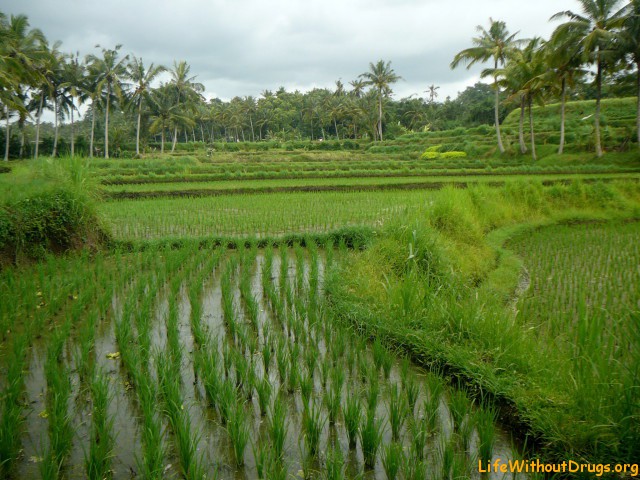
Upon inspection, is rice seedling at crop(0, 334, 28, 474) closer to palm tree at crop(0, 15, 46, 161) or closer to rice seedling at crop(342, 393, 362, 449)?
rice seedling at crop(342, 393, 362, 449)

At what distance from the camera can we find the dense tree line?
20.6 m

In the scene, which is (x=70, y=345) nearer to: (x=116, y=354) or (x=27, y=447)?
(x=116, y=354)

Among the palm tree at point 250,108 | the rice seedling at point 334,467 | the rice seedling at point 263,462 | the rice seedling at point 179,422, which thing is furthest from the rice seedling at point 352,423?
the palm tree at point 250,108

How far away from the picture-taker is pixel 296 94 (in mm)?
63188

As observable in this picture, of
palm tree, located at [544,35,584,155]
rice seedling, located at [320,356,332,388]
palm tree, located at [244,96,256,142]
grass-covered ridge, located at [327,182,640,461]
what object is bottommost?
rice seedling, located at [320,356,332,388]

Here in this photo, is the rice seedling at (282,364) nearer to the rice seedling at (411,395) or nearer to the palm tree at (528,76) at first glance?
the rice seedling at (411,395)

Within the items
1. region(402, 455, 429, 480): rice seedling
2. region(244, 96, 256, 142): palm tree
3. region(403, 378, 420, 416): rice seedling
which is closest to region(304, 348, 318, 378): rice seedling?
region(403, 378, 420, 416): rice seedling

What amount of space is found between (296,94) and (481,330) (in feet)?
207

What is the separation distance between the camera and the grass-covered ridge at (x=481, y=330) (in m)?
2.52

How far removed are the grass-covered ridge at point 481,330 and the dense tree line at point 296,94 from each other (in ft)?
55.7

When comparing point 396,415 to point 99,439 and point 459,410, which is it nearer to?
point 459,410

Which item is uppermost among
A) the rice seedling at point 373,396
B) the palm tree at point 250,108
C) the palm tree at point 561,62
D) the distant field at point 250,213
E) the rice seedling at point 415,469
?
the palm tree at point 250,108

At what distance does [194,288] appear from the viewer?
5.40 m

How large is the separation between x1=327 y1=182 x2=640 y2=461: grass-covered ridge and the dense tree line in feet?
55.7
